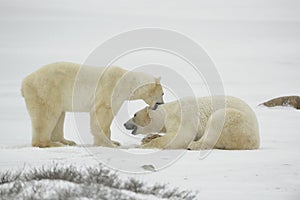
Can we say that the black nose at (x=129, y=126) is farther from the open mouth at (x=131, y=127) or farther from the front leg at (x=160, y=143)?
the front leg at (x=160, y=143)

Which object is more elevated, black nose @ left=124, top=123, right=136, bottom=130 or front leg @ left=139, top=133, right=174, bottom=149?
black nose @ left=124, top=123, right=136, bottom=130

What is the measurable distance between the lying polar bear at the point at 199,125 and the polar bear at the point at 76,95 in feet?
1.88

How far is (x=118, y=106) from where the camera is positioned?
7.59 m

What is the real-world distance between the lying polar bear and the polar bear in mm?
573

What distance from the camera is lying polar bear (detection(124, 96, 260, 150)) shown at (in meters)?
7.45

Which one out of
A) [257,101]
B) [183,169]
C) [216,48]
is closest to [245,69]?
[216,48]

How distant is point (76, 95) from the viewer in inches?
296

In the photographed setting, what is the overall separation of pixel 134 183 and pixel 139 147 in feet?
8.76

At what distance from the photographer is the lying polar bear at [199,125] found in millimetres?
7453

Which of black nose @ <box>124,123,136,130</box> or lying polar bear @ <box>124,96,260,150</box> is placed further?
→ black nose @ <box>124,123,136,130</box>

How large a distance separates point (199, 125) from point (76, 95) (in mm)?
1570

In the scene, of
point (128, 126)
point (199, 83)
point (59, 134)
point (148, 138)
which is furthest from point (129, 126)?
point (199, 83)

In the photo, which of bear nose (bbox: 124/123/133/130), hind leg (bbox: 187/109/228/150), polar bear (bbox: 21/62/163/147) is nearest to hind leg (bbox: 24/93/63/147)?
polar bear (bbox: 21/62/163/147)

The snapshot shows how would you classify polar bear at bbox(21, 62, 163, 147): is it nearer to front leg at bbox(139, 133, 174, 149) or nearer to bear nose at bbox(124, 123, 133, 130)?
front leg at bbox(139, 133, 174, 149)
